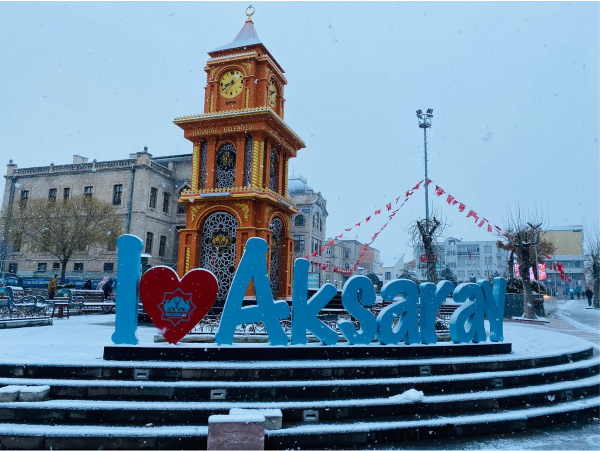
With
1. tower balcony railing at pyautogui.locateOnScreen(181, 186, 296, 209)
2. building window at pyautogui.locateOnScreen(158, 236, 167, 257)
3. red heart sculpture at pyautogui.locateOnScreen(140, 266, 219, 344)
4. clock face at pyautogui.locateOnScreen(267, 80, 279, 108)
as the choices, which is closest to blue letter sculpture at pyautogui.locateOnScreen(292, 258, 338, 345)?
red heart sculpture at pyautogui.locateOnScreen(140, 266, 219, 344)

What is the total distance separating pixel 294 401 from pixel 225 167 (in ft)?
36.4

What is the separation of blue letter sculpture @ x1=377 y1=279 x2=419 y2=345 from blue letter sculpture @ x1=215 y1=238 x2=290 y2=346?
1.89 meters

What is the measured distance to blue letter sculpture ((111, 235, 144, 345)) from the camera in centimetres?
730

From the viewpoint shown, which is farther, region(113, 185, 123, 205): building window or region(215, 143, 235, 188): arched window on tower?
region(113, 185, 123, 205): building window

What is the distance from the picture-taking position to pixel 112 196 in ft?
111

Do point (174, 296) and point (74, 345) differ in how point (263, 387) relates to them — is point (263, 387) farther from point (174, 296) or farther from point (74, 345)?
point (74, 345)

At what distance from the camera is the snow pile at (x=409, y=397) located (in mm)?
6117

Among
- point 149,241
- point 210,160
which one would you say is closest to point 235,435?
point 210,160

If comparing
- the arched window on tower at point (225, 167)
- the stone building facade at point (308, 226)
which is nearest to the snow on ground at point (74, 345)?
the arched window on tower at point (225, 167)

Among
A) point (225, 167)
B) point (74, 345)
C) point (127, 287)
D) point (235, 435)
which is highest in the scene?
point (225, 167)

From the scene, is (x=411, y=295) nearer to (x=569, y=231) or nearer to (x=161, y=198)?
(x=161, y=198)

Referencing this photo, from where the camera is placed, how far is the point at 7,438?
16.2 ft

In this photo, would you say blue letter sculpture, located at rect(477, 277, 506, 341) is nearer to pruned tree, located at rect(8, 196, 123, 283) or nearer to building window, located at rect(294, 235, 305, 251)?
pruned tree, located at rect(8, 196, 123, 283)

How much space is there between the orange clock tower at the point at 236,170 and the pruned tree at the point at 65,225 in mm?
17463
